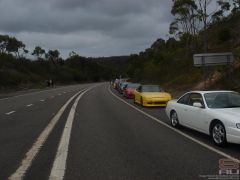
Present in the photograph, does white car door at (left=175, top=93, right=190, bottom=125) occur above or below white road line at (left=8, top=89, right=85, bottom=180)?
above

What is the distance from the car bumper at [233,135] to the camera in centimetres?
961

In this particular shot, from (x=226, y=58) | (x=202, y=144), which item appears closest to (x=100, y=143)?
(x=202, y=144)

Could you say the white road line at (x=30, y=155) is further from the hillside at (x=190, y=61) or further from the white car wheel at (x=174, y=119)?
the hillside at (x=190, y=61)

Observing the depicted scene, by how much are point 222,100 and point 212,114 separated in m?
1.10

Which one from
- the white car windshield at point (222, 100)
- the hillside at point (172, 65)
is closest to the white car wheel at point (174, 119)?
the white car windshield at point (222, 100)

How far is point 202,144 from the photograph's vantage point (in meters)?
10.6

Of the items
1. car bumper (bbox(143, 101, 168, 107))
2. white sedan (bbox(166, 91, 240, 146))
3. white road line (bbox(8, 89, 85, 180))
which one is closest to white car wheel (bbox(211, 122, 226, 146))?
white sedan (bbox(166, 91, 240, 146))

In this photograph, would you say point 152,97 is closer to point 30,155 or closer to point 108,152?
point 108,152

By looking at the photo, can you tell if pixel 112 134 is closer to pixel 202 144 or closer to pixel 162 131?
pixel 162 131

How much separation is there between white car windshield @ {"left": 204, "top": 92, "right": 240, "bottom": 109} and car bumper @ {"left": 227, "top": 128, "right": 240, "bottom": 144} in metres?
1.72

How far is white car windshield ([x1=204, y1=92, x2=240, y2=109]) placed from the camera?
11.6m

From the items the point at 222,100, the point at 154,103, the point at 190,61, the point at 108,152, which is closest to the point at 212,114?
the point at 222,100
